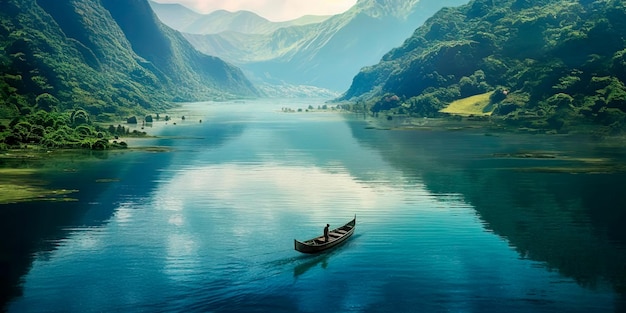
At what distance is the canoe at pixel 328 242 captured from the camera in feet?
196

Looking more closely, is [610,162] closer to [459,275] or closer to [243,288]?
[459,275]

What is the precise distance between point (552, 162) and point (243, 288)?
9378 cm

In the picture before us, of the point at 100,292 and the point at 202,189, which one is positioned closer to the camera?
the point at 100,292

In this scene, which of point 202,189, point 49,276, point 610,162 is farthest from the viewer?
point 610,162

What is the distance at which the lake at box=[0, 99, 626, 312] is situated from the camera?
50.5m

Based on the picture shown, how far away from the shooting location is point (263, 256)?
6134cm

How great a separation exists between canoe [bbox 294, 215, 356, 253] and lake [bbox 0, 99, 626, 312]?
1077mm

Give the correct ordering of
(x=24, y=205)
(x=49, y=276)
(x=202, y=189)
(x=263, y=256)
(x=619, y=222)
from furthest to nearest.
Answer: (x=202, y=189) < (x=24, y=205) < (x=619, y=222) < (x=263, y=256) < (x=49, y=276)

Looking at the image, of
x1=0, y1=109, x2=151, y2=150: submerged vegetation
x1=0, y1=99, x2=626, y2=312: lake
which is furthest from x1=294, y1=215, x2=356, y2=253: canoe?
x1=0, y1=109, x2=151, y2=150: submerged vegetation

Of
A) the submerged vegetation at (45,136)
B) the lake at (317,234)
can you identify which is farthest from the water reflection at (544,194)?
the submerged vegetation at (45,136)

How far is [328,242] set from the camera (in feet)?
205

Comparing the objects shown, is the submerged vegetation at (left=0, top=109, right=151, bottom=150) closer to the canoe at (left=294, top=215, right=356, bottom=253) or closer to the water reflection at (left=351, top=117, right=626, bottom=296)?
the water reflection at (left=351, top=117, right=626, bottom=296)

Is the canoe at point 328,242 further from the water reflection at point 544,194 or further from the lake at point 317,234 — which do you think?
the water reflection at point 544,194

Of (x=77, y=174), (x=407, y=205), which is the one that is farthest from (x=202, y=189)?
(x=407, y=205)
